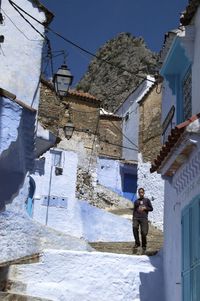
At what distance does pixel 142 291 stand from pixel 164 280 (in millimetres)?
505

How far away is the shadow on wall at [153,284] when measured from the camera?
35.8 ft

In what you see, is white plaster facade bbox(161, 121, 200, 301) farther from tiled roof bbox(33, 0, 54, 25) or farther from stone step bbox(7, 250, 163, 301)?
tiled roof bbox(33, 0, 54, 25)

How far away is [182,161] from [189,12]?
2598 millimetres

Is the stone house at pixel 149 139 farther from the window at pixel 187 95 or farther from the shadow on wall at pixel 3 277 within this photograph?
the shadow on wall at pixel 3 277

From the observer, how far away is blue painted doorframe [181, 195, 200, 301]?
7391 mm

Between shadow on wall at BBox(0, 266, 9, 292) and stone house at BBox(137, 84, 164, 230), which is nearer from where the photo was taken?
shadow on wall at BBox(0, 266, 9, 292)

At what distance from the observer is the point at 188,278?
7930 millimetres

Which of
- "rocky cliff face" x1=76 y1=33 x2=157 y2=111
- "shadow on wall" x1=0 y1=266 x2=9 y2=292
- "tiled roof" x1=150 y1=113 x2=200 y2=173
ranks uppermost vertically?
"rocky cliff face" x1=76 y1=33 x2=157 y2=111

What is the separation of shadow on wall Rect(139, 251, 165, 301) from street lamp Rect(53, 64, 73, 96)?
407 centimetres

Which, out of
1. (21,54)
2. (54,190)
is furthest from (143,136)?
(21,54)

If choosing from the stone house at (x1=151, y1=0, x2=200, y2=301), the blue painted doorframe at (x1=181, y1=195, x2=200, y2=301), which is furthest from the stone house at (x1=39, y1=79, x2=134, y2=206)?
the blue painted doorframe at (x1=181, y1=195, x2=200, y2=301)

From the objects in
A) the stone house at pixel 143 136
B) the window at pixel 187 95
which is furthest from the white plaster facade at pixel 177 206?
the stone house at pixel 143 136

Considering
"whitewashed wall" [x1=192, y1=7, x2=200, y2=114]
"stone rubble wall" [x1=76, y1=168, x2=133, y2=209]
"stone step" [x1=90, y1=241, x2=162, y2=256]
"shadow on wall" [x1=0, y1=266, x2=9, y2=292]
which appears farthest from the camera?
"stone rubble wall" [x1=76, y1=168, x2=133, y2=209]

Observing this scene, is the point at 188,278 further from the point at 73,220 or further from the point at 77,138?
the point at 77,138
